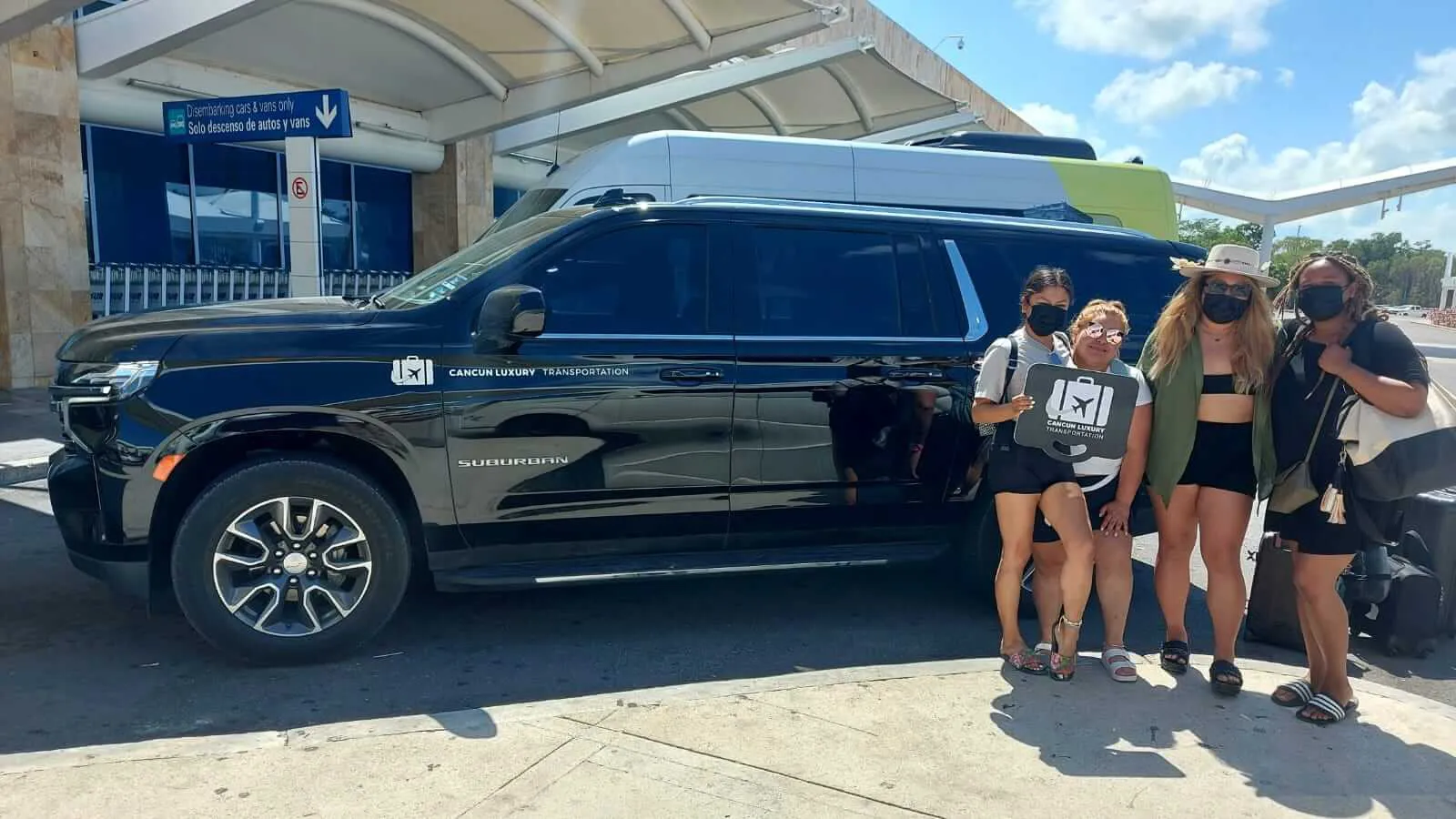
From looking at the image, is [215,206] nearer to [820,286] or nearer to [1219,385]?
[820,286]

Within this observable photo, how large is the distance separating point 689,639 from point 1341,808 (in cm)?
251

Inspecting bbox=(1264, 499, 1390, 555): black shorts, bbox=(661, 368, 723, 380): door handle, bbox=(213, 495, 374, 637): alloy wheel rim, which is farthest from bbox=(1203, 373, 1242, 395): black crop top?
bbox=(213, 495, 374, 637): alloy wheel rim

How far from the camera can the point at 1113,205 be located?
8438 millimetres

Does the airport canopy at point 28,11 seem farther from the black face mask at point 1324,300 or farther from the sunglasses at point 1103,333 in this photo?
the black face mask at point 1324,300

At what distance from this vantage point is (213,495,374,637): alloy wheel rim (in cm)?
381

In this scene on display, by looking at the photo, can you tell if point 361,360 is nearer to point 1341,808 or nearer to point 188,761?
point 188,761

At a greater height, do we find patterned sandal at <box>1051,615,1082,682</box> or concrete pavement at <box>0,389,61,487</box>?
concrete pavement at <box>0,389,61,487</box>

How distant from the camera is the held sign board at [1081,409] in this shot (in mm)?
3693

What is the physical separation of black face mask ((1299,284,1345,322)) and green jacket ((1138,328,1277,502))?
0.33m

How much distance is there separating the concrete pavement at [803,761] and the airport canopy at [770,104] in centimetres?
1280

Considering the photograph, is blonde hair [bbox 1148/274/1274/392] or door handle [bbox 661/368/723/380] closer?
blonde hair [bbox 1148/274/1274/392]

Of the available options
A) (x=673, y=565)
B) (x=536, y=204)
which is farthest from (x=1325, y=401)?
(x=536, y=204)

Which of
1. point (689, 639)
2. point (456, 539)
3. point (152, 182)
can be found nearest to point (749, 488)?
point (689, 639)

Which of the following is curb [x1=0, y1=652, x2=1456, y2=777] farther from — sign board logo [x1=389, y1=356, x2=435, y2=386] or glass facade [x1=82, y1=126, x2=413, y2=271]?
glass facade [x1=82, y1=126, x2=413, y2=271]
